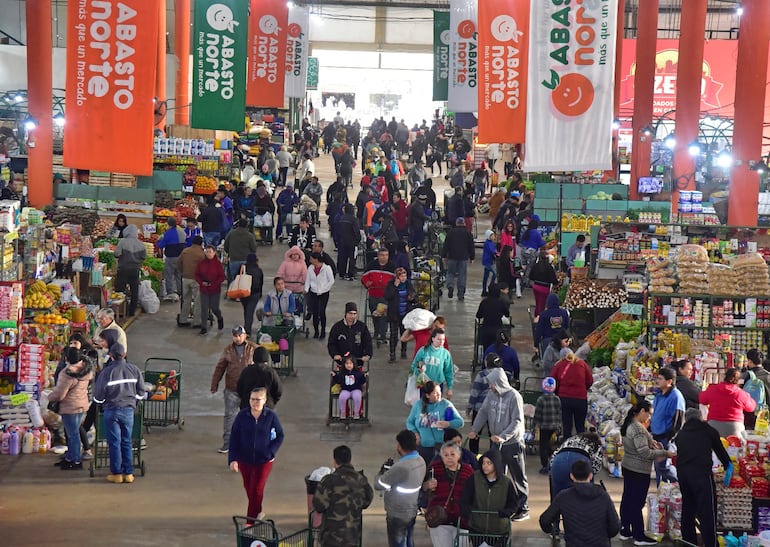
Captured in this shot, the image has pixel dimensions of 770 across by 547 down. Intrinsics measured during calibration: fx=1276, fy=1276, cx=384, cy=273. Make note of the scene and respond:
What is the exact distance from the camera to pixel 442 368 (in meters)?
14.0

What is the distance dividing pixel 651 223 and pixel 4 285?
10.5m

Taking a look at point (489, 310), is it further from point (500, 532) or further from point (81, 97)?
point (500, 532)

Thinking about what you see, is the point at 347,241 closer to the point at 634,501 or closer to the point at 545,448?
the point at 545,448

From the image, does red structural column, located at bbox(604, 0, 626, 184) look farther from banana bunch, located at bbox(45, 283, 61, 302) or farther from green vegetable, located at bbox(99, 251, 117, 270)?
banana bunch, located at bbox(45, 283, 61, 302)

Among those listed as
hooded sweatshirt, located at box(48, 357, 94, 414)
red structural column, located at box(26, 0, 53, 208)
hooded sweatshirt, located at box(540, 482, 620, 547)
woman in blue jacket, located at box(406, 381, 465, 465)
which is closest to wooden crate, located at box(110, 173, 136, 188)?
→ red structural column, located at box(26, 0, 53, 208)

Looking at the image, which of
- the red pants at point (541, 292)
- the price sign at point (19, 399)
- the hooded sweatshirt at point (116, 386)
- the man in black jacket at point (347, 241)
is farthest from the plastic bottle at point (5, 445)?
the man in black jacket at point (347, 241)

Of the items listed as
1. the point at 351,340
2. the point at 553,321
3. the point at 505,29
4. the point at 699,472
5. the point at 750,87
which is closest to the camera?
the point at 699,472

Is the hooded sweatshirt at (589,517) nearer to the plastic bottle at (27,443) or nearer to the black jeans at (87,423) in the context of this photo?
the black jeans at (87,423)

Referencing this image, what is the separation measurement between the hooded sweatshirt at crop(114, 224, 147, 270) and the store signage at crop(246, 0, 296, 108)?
791 cm

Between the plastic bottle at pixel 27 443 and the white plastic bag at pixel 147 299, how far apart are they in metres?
7.39

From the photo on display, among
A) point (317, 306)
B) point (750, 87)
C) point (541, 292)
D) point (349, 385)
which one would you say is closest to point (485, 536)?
point (349, 385)

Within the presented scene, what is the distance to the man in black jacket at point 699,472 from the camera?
1103 centimetres

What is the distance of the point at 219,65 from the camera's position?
73.9 feet

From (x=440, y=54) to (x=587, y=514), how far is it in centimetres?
2465
